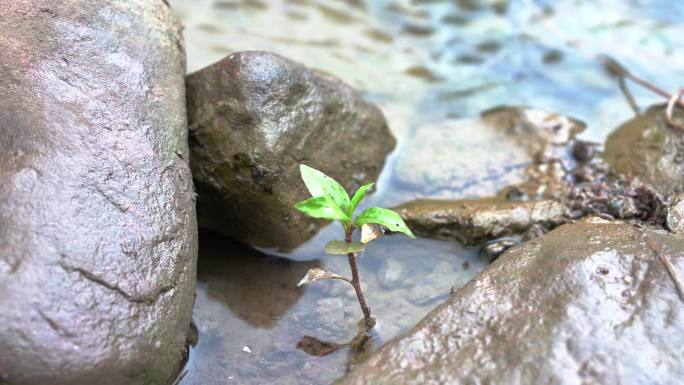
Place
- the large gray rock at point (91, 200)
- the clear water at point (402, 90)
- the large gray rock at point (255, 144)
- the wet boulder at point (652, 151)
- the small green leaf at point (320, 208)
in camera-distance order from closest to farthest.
Answer: the large gray rock at point (91, 200) < the small green leaf at point (320, 208) < the clear water at point (402, 90) < the large gray rock at point (255, 144) < the wet boulder at point (652, 151)

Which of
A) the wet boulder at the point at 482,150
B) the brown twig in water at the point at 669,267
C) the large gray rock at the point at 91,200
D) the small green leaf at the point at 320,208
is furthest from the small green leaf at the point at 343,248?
the wet boulder at the point at 482,150

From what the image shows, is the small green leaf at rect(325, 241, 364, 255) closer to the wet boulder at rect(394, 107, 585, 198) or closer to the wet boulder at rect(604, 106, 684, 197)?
the wet boulder at rect(394, 107, 585, 198)

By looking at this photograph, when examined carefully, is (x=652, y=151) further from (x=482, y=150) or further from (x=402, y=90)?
(x=402, y=90)

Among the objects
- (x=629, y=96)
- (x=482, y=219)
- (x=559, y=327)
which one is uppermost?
(x=559, y=327)

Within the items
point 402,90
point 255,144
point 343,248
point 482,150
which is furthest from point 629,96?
point 343,248

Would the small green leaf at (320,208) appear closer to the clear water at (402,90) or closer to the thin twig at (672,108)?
the clear water at (402,90)

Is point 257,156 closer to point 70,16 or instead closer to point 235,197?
point 235,197

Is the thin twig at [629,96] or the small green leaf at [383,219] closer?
the small green leaf at [383,219]
